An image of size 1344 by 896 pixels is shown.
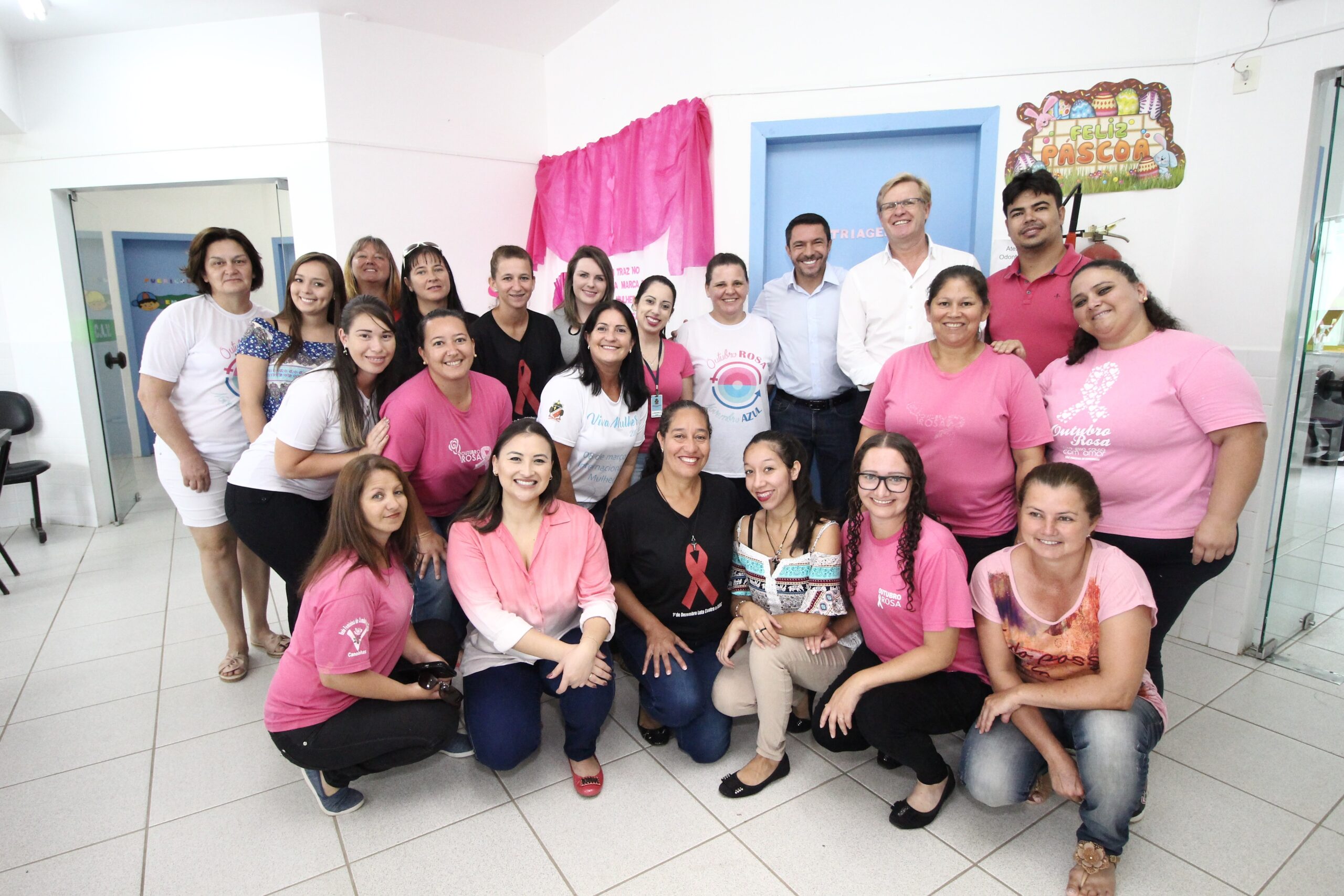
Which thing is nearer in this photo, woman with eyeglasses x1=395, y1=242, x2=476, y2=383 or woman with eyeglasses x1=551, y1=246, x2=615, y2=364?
woman with eyeglasses x1=395, y1=242, x2=476, y2=383

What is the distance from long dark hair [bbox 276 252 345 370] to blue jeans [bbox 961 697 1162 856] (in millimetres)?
2453

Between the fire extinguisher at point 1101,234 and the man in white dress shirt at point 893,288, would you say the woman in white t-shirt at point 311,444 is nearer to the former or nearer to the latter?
the man in white dress shirt at point 893,288

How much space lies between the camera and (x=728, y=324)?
2811 mm

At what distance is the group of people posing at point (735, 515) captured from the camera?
1852 millimetres

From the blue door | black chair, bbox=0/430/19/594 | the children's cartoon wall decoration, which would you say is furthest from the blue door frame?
the blue door

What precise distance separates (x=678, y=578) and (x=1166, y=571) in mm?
1412

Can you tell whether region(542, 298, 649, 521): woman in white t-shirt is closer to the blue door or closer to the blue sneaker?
the blue sneaker

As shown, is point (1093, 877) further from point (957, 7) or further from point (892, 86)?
point (957, 7)

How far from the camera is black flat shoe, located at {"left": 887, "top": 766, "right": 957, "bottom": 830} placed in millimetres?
1891

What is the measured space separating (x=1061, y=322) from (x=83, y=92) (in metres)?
5.57

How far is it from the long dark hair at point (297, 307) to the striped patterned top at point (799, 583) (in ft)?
5.49

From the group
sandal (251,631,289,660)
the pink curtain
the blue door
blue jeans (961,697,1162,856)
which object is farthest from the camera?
the blue door

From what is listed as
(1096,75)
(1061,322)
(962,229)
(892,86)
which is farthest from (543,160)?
(1061,322)

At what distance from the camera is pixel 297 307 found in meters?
2.45
